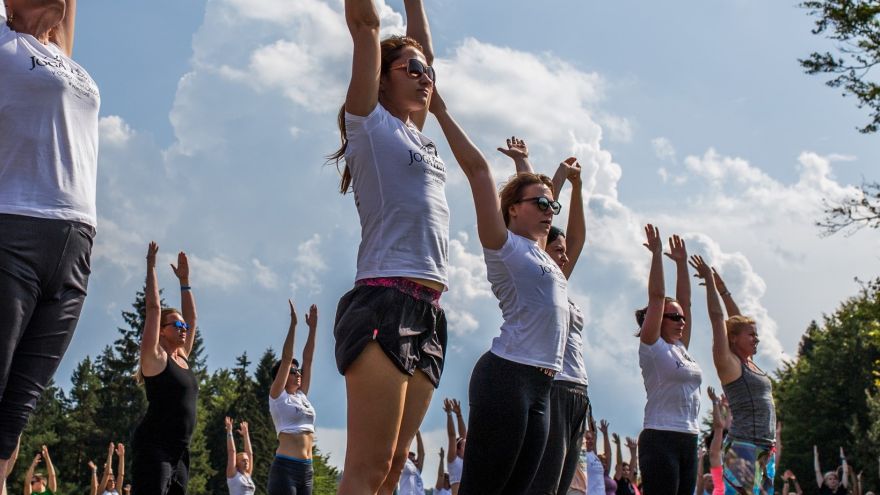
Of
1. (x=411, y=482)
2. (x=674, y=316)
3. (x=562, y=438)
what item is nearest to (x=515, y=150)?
(x=562, y=438)

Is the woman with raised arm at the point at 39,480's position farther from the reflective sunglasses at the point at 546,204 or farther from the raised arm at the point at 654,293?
the reflective sunglasses at the point at 546,204

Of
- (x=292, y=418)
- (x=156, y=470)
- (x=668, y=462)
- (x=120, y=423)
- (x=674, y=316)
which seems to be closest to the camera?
(x=156, y=470)

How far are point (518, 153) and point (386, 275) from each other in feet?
9.95

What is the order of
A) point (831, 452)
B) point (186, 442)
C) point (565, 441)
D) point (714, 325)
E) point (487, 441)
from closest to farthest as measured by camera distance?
point (487, 441) → point (565, 441) → point (186, 442) → point (714, 325) → point (831, 452)

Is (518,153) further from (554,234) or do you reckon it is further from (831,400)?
(831,400)

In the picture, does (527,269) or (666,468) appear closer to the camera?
(527,269)

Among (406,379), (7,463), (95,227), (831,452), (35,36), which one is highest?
(831,452)

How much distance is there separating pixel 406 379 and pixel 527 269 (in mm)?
2097

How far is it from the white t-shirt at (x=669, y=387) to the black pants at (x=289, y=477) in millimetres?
3878

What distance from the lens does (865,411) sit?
48219 millimetres

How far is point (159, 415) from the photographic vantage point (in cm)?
796

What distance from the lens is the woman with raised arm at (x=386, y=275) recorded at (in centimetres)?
416

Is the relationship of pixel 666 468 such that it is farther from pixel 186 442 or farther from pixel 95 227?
pixel 95 227

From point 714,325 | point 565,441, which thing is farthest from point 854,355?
point 565,441
